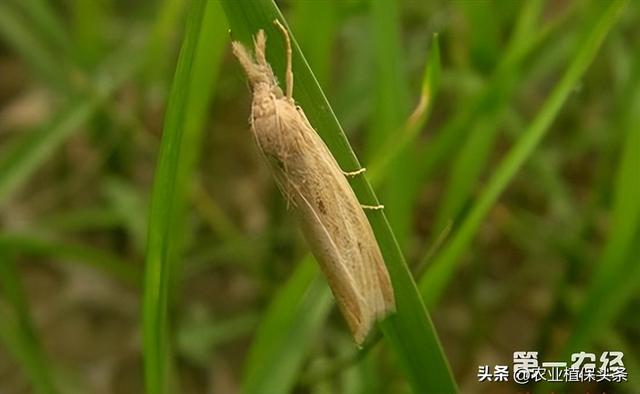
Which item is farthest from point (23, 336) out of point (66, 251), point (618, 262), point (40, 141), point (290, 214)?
point (618, 262)

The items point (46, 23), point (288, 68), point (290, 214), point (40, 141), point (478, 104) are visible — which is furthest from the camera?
point (46, 23)

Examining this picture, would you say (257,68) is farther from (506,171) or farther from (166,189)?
(506,171)

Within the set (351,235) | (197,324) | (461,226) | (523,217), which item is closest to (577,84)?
(461,226)

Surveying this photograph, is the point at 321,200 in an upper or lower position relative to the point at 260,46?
lower

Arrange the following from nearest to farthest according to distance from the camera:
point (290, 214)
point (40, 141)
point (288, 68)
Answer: point (288, 68) → point (290, 214) → point (40, 141)

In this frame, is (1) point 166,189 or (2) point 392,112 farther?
(2) point 392,112

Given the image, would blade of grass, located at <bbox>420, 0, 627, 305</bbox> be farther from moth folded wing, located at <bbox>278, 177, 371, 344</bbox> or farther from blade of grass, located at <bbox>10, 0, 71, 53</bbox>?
blade of grass, located at <bbox>10, 0, 71, 53</bbox>
